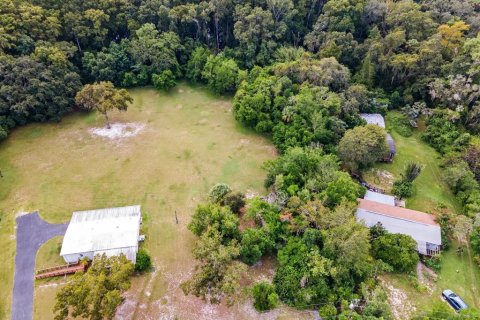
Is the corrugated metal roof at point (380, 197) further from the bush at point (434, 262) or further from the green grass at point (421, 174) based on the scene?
the bush at point (434, 262)

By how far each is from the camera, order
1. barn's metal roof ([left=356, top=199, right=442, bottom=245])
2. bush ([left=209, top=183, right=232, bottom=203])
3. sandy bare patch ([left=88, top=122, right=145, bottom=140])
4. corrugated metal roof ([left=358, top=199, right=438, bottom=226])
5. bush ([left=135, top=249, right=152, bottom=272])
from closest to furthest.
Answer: bush ([left=135, top=249, right=152, bottom=272]) → barn's metal roof ([left=356, top=199, right=442, bottom=245]) → corrugated metal roof ([left=358, top=199, right=438, bottom=226]) → bush ([left=209, top=183, right=232, bottom=203]) → sandy bare patch ([left=88, top=122, right=145, bottom=140])

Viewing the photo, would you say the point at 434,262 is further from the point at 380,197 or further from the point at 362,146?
the point at 362,146

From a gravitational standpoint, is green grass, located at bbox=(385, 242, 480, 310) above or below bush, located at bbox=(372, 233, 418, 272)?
below

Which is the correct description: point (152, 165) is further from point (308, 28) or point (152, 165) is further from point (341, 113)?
point (308, 28)

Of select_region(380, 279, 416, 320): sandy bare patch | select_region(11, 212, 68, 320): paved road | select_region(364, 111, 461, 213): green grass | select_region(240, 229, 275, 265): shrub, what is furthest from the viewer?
select_region(364, 111, 461, 213): green grass

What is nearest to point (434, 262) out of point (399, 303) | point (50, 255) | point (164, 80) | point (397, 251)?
point (397, 251)

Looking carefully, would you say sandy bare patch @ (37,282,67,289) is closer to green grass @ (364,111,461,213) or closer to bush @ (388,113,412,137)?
green grass @ (364,111,461,213)

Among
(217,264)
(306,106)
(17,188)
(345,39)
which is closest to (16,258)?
(17,188)

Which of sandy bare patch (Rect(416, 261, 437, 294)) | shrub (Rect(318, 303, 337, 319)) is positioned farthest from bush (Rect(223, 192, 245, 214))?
sandy bare patch (Rect(416, 261, 437, 294))
